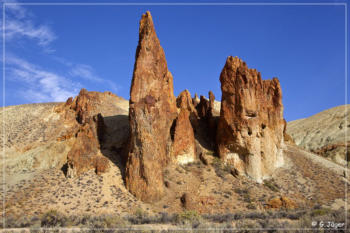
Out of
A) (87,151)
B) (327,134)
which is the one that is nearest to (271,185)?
(87,151)

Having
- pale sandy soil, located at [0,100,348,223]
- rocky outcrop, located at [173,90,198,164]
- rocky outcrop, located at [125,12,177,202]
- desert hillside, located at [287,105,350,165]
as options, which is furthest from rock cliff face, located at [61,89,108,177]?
desert hillside, located at [287,105,350,165]

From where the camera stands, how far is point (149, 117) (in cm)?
2453

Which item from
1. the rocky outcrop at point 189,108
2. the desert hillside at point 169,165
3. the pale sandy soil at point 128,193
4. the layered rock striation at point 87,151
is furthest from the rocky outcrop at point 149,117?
the layered rock striation at point 87,151

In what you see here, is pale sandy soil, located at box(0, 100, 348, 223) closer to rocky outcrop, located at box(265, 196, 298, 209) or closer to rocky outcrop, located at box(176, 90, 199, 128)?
rocky outcrop, located at box(265, 196, 298, 209)

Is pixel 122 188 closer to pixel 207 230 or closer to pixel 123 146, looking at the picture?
pixel 123 146

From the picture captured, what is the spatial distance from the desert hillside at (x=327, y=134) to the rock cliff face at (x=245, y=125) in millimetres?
28460

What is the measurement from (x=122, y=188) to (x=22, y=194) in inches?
311

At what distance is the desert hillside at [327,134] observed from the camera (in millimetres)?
53000

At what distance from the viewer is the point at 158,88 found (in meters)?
26.5

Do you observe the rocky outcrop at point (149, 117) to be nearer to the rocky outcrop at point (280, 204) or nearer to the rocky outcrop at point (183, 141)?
the rocky outcrop at point (183, 141)

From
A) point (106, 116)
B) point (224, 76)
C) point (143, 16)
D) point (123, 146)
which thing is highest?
point (143, 16)

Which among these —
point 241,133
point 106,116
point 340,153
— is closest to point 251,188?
point 241,133

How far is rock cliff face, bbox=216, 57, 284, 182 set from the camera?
91.1 feet

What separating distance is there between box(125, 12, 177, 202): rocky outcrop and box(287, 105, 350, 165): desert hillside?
38810mm
